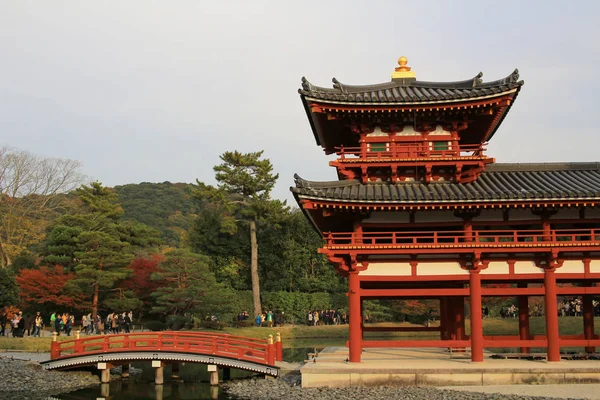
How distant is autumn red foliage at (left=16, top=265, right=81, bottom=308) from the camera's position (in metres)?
44.3

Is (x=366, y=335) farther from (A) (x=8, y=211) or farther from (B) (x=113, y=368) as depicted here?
(A) (x=8, y=211)

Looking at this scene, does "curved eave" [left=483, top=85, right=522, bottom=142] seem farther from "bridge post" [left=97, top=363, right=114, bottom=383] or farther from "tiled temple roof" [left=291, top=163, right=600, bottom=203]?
"bridge post" [left=97, top=363, right=114, bottom=383]

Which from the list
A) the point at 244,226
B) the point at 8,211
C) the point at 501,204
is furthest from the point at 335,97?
the point at 8,211

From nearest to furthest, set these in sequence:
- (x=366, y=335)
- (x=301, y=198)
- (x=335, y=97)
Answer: (x=301, y=198) → (x=335, y=97) → (x=366, y=335)

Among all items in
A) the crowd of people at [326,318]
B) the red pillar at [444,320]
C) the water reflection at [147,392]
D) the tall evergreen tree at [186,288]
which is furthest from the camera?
the crowd of people at [326,318]

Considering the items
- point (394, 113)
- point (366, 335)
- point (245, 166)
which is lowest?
point (366, 335)

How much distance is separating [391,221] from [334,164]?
3.22 meters

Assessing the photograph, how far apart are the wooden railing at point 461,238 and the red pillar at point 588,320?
3.25 metres

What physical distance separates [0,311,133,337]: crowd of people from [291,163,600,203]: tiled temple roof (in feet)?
74.0

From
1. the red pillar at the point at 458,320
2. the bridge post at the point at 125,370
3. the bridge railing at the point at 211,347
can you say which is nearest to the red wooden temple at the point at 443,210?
the red pillar at the point at 458,320

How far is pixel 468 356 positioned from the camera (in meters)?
26.9

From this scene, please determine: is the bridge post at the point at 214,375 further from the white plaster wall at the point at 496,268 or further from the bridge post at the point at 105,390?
the white plaster wall at the point at 496,268

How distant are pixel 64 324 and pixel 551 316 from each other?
101ft

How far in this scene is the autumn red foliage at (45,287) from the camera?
44.3m
